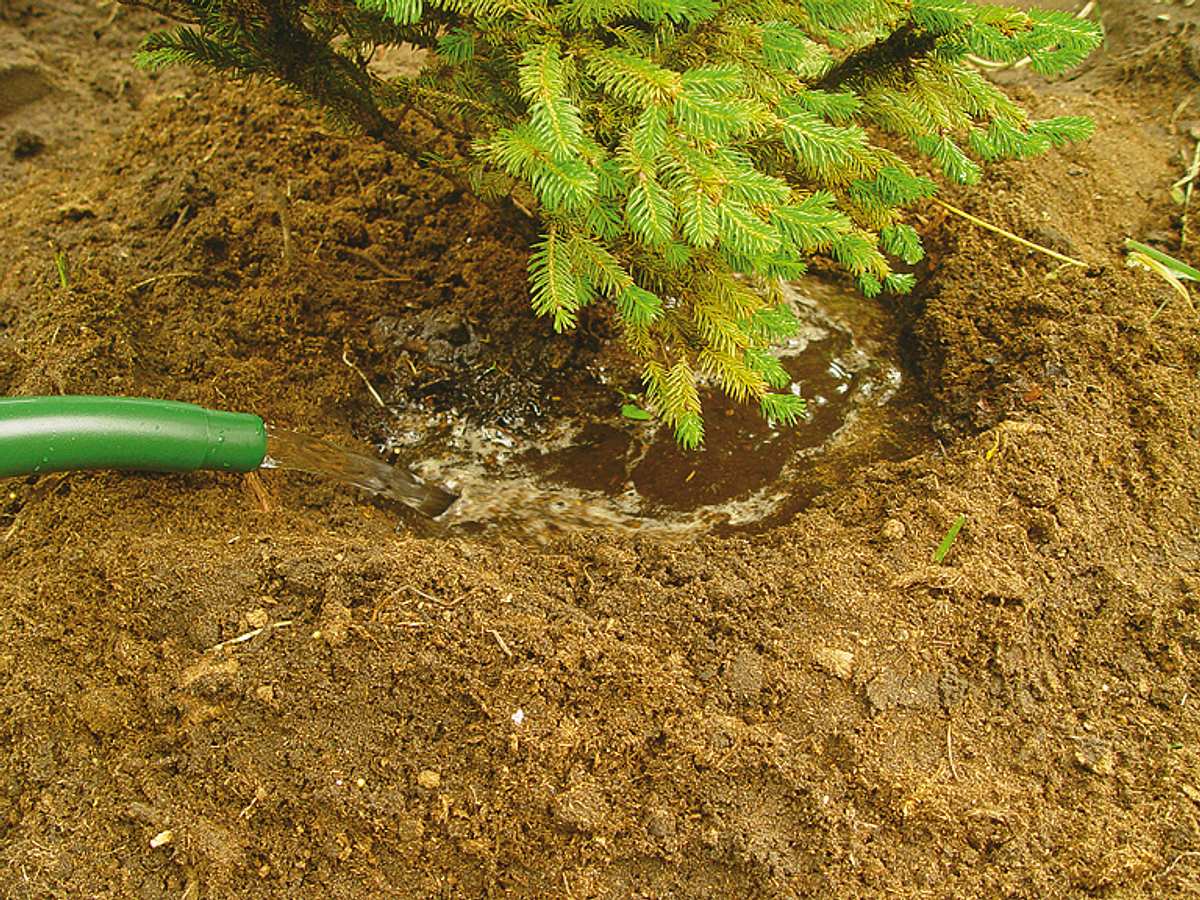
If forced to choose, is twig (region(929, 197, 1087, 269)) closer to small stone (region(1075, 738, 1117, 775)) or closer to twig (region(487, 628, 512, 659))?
small stone (region(1075, 738, 1117, 775))

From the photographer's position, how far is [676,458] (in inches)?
112

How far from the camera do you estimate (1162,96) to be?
150 inches

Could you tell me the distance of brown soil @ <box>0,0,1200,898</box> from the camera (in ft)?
6.15

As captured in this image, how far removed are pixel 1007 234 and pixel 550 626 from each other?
2.00 meters

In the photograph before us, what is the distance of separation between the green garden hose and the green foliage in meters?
0.81

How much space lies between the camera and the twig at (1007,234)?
120 inches

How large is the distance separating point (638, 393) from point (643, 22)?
3.81 feet

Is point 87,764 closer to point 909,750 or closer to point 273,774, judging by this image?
point 273,774

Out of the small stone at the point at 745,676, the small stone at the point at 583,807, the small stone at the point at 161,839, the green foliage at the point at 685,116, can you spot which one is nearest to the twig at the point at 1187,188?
the green foliage at the point at 685,116

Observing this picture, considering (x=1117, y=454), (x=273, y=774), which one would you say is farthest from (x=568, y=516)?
(x=1117, y=454)

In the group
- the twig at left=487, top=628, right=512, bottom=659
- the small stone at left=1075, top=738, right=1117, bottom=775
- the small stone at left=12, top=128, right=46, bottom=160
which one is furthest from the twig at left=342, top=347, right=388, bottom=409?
the small stone at left=1075, top=738, right=1117, bottom=775

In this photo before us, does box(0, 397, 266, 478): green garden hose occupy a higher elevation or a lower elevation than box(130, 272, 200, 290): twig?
higher

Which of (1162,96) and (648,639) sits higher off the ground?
(1162,96)

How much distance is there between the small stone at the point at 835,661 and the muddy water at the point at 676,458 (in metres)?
0.56
